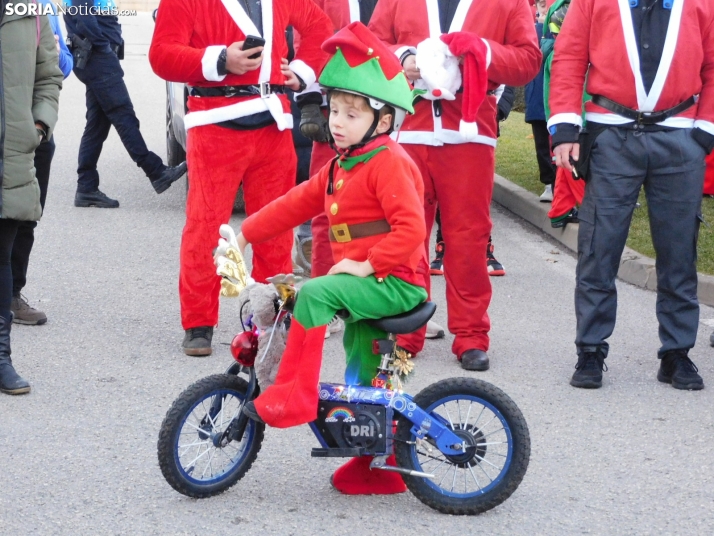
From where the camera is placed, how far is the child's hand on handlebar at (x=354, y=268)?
3.84 metres

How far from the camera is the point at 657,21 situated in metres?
5.25

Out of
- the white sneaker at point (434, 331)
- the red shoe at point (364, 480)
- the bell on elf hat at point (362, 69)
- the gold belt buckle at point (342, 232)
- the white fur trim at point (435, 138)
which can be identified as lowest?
the white sneaker at point (434, 331)

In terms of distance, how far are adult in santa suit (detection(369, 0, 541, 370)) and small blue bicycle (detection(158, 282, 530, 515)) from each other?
1707 mm

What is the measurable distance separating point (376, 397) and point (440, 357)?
6.70 ft

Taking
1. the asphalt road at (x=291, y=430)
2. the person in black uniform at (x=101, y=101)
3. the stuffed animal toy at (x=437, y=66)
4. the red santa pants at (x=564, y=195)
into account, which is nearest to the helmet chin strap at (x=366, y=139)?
the asphalt road at (x=291, y=430)

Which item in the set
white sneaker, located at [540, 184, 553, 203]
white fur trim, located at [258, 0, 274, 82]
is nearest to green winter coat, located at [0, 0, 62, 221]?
white fur trim, located at [258, 0, 274, 82]

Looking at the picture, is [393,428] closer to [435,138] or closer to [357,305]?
[357,305]

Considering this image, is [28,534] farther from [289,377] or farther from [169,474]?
[289,377]

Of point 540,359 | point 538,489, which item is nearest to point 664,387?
point 540,359

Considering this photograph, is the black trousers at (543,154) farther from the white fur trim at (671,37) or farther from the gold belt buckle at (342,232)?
the gold belt buckle at (342,232)

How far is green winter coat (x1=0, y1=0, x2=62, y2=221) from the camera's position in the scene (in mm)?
5051

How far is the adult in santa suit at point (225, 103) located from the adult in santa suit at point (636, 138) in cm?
132

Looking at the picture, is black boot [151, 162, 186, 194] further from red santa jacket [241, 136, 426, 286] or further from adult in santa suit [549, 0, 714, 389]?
red santa jacket [241, 136, 426, 286]

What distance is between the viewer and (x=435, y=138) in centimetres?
561
